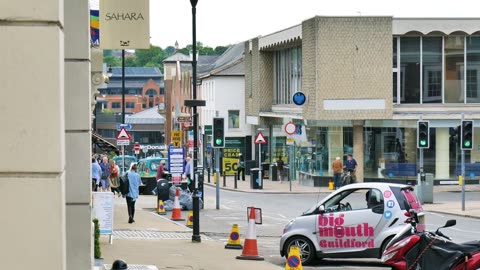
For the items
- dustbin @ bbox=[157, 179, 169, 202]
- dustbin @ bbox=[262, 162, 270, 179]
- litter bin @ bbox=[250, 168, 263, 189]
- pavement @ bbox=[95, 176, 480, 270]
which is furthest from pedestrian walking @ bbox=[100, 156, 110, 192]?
dustbin @ bbox=[262, 162, 270, 179]

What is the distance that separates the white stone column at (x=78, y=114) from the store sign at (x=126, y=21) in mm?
1528

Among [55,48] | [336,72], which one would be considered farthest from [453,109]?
[55,48]

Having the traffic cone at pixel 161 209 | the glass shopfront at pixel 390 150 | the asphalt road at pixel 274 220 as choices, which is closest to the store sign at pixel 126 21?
the asphalt road at pixel 274 220

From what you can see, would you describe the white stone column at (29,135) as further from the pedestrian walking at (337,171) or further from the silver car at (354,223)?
the pedestrian walking at (337,171)

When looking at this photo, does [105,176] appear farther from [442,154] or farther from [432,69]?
[432,69]

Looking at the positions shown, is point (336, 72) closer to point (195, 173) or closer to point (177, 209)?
point (177, 209)

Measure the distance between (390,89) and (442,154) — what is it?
4288 millimetres

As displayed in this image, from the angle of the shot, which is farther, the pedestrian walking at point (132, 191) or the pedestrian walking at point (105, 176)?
the pedestrian walking at point (105, 176)

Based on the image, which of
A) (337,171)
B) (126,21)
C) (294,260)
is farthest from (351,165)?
(126,21)

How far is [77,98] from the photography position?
12.2m

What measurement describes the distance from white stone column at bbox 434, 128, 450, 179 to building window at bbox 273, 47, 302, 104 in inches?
411

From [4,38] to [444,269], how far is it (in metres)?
8.09

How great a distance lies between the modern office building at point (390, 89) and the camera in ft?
172

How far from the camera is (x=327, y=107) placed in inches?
2098
